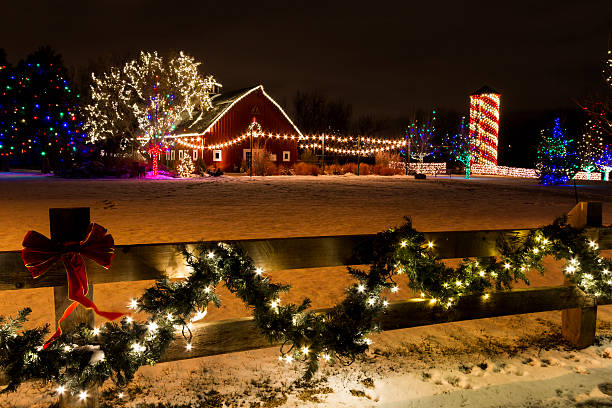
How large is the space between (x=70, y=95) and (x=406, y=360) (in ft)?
152

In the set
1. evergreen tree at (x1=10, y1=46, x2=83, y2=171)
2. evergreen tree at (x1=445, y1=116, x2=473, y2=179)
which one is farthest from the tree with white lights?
evergreen tree at (x1=445, y1=116, x2=473, y2=179)

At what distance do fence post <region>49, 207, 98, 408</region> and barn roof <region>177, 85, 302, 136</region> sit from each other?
38132 mm

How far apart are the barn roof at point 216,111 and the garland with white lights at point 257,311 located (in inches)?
1490

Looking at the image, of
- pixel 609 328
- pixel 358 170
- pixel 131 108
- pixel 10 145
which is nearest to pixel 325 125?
pixel 358 170

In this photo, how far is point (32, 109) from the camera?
1538 inches

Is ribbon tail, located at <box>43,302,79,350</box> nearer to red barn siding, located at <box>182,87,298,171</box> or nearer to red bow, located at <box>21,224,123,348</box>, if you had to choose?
red bow, located at <box>21,224,123,348</box>

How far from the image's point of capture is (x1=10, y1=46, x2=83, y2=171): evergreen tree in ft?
127

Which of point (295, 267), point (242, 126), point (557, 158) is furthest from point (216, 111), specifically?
point (295, 267)

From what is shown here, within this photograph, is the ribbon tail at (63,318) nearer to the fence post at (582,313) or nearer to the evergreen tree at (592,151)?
the fence post at (582,313)

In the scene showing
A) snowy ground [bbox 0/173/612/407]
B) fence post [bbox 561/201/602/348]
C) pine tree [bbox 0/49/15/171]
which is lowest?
snowy ground [bbox 0/173/612/407]

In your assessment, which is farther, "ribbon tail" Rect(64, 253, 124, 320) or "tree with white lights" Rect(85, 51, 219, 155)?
"tree with white lights" Rect(85, 51, 219, 155)

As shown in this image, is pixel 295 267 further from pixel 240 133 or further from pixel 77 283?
pixel 240 133

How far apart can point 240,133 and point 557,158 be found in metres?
26.7

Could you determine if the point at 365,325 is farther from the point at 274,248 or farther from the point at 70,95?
Result: the point at 70,95
